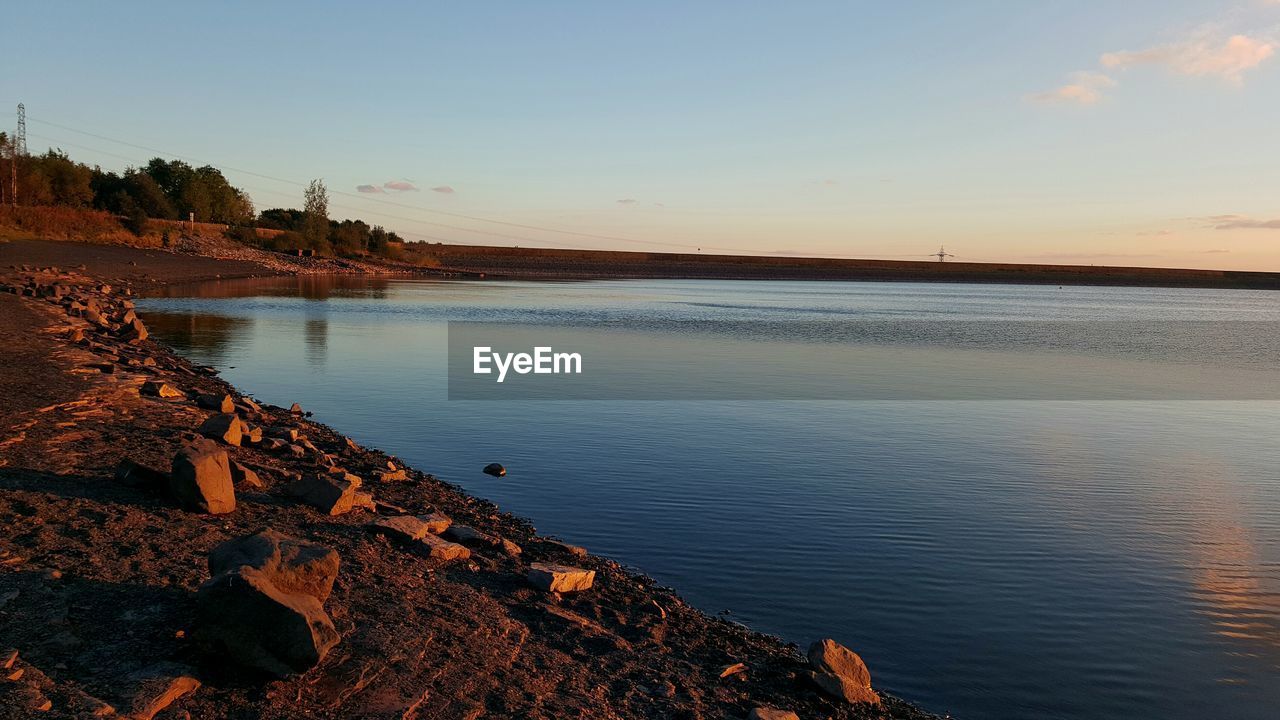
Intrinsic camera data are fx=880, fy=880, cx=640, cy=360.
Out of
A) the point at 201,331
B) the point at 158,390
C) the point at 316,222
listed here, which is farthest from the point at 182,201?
the point at 158,390

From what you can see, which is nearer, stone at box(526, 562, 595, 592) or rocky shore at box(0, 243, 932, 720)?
rocky shore at box(0, 243, 932, 720)

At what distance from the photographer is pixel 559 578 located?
7238mm

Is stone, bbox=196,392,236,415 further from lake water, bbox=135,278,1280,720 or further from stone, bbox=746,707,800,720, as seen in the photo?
stone, bbox=746,707,800,720

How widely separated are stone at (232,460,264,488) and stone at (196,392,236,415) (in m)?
4.07

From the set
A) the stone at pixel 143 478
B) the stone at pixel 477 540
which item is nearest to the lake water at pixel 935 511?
the stone at pixel 477 540

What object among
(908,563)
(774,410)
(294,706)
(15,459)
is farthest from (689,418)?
(294,706)

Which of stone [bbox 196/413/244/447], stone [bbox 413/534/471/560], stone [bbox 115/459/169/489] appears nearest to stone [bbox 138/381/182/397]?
stone [bbox 196/413/244/447]

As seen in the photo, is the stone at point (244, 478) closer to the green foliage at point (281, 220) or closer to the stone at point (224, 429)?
the stone at point (224, 429)

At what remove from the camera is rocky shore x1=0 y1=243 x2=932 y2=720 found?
501cm

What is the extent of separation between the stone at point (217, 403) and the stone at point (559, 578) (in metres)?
6.94

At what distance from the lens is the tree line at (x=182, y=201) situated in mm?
73375

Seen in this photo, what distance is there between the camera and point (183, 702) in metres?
4.78

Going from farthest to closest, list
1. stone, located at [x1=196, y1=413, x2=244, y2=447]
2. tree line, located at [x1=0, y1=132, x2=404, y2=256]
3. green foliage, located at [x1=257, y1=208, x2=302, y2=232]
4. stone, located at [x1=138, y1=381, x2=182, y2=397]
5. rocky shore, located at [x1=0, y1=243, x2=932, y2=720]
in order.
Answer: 1. green foliage, located at [x1=257, y1=208, x2=302, y2=232]
2. tree line, located at [x1=0, y1=132, x2=404, y2=256]
3. stone, located at [x1=138, y1=381, x2=182, y2=397]
4. stone, located at [x1=196, y1=413, x2=244, y2=447]
5. rocky shore, located at [x1=0, y1=243, x2=932, y2=720]

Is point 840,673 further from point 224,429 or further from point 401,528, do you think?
point 224,429
